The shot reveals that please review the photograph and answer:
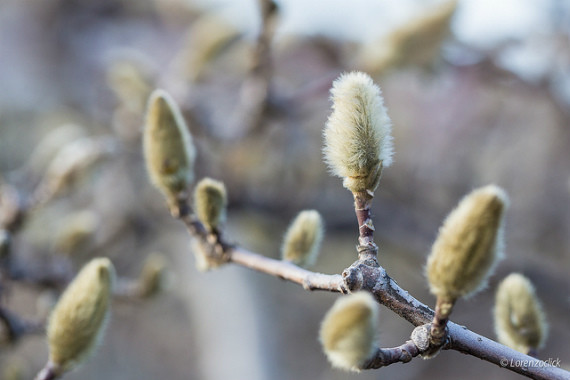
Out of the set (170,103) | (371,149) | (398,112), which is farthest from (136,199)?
(371,149)

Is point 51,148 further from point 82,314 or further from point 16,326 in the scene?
point 82,314

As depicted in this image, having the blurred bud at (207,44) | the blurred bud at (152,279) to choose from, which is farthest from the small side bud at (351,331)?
the blurred bud at (207,44)

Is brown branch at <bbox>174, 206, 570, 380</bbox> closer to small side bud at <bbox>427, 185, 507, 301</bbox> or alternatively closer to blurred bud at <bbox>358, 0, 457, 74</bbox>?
small side bud at <bbox>427, 185, 507, 301</bbox>

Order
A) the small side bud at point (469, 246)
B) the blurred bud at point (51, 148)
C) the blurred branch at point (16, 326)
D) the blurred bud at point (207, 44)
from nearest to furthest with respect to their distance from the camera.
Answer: the small side bud at point (469, 246)
the blurred branch at point (16, 326)
the blurred bud at point (51, 148)
the blurred bud at point (207, 44)

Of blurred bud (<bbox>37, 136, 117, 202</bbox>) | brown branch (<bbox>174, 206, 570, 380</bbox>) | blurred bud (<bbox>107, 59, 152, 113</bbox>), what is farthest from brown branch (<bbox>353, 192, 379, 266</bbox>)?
blurred bud (<bbox>107, 59, 152, 113</bbox>)

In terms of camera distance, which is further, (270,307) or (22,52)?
(22,52)

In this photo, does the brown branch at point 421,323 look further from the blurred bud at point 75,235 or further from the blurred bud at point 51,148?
the blurred bud at point 51,148

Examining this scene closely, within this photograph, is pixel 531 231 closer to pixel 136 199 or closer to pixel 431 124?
pixel 431 124
